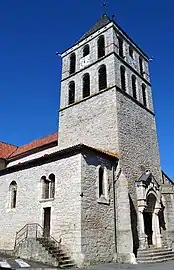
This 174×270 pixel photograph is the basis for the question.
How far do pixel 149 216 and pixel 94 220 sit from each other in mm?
5709

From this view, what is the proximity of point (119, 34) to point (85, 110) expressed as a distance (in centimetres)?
843

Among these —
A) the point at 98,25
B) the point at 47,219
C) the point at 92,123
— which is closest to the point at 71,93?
the point at 92,123

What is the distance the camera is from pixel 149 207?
56.2 feet

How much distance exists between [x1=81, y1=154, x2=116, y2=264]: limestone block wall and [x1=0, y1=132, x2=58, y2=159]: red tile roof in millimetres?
8738

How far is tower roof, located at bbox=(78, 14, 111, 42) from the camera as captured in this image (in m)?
23.8

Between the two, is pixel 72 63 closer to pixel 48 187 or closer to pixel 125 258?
pixel 48 187

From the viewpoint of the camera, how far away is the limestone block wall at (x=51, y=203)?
43.0 feet

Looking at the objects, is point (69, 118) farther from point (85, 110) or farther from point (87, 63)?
point (87, 63)

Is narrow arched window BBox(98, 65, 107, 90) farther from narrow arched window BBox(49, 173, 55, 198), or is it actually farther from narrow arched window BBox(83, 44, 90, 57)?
narrow arched window BBox(49, 173, 55, 198)

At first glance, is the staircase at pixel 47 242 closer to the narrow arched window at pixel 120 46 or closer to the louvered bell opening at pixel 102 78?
the louvered bell opening at pixel 102 78

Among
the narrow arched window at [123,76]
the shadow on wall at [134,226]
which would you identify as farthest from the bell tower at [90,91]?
the shadow on wall at [134,226]

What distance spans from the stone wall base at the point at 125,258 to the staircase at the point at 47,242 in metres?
2.94

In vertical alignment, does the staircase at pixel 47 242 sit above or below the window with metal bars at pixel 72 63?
below

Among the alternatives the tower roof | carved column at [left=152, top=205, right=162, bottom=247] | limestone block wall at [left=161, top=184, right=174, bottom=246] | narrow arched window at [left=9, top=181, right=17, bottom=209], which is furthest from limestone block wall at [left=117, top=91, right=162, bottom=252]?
the tower roof
